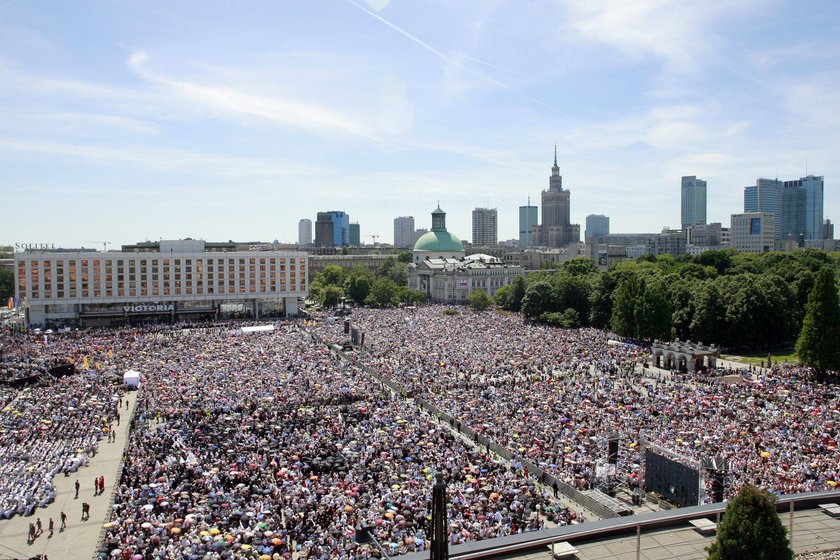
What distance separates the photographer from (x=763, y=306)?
55.4 metres

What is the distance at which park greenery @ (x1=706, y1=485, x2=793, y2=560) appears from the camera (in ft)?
37.2

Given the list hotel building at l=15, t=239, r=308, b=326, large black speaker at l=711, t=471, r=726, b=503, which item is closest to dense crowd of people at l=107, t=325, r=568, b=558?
large black speaker at l=711, t=471, r=726, b=503

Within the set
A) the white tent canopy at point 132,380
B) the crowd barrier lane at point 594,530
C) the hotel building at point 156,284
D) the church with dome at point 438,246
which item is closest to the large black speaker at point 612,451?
the crowd barrier lane at point 594,530

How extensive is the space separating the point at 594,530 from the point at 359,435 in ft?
53.0

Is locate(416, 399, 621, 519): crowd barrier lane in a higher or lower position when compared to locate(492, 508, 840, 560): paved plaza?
lower

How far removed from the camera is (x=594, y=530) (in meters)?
13.1

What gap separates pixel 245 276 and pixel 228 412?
5063cm

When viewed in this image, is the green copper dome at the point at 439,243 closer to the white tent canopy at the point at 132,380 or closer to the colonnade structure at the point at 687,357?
the colonnade structure at the point at 687,357

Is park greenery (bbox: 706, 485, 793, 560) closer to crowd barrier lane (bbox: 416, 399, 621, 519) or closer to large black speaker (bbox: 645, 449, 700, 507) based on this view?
crowd barrier lane (bbox: 416, 399, 621, 519)

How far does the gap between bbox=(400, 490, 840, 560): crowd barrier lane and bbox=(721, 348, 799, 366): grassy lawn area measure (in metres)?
38.0

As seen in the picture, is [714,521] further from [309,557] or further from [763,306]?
[763,306]

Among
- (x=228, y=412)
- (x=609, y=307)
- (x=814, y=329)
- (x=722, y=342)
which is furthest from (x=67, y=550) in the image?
(x=609, y=307)

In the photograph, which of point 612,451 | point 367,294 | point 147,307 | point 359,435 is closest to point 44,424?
point 359,435

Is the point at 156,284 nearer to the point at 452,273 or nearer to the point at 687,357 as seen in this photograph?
the point at 452,273
